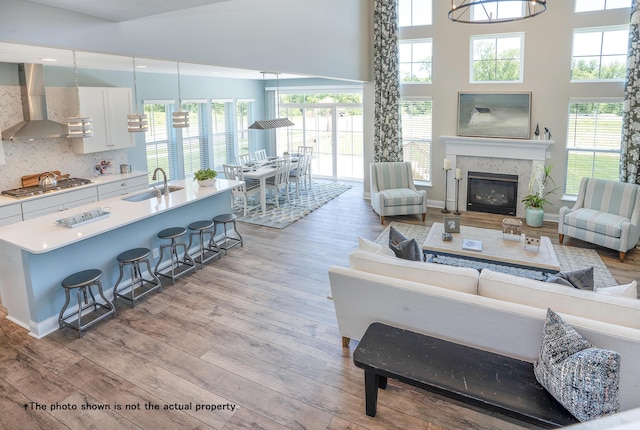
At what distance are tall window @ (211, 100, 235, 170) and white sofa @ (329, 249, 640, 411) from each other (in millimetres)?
7888

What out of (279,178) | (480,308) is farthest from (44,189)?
(480,308)

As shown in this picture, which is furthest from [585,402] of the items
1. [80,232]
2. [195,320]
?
[80,232]

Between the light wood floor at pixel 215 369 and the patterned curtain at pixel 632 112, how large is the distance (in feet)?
7.20

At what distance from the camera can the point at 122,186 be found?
25.5 ft

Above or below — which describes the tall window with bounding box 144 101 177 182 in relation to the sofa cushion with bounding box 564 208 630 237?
above

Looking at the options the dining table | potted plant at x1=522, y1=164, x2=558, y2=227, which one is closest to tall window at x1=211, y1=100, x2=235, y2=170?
the dining table

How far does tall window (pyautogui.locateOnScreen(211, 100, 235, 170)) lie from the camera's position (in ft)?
35.2

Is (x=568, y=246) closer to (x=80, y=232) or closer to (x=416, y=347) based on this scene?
(x=416, y=347)

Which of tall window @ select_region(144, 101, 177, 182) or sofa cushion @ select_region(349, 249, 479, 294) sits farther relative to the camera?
tall window @ select_region(144, 101, 177, 182)

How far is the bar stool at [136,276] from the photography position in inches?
197

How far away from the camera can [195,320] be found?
15.4 ft

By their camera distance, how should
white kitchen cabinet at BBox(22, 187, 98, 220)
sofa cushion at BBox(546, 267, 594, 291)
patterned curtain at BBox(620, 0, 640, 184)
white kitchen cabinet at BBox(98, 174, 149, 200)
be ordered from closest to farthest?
sofa cushion at BBox(546, 267, 594, 291), white kitchen cabinet at BBox(22, 187, 98, 220), patterned curtain at BBox(620, 0, 640, 184), white kitchen cabinet at BBox(98, 174, 149, 200)

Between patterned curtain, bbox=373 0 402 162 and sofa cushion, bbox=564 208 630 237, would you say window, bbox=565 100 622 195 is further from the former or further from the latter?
patterned curtain, bbox=373 0 402 162

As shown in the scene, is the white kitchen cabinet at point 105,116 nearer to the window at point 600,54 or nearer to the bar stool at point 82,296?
the bar stool at point 82,296
